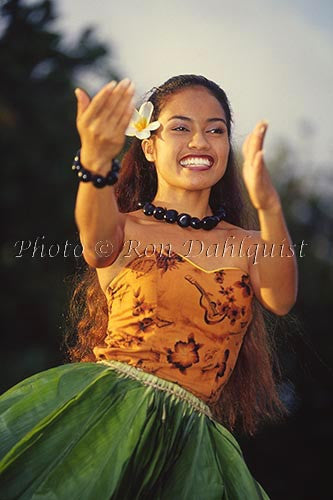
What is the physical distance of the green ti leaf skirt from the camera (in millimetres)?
2330

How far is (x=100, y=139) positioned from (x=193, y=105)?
2.00 ft

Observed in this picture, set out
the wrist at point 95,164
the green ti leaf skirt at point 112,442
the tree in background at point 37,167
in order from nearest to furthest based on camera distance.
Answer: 1. the green ti leaf skirt at point 112,442
2. the wrist at point 95,164
3. the tree in background at point 37,167

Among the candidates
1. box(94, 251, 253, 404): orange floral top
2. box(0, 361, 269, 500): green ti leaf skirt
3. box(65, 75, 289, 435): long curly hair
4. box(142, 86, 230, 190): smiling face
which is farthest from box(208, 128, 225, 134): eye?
box(0, 361, 269, 500): green ti leaf skirt

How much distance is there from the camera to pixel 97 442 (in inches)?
95.1

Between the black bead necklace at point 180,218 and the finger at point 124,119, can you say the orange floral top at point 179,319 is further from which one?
the finger at point 124,119

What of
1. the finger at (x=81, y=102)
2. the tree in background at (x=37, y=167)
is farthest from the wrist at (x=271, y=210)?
the tree in background at (x=37, y=167)

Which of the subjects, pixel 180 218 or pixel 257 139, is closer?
pixel 257 139

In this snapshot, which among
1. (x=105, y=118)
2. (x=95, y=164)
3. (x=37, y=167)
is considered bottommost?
(x=95, y=164)

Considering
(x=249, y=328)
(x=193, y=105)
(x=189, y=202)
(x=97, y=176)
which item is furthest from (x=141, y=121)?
(x=249, y=328)

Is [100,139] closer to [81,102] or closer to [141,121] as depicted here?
[81,102]

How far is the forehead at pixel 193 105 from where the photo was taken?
2.91m

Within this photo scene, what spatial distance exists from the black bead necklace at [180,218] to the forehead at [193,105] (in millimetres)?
292

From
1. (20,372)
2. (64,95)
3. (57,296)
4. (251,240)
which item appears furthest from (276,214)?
(64,95)

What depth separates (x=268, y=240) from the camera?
259 cm
